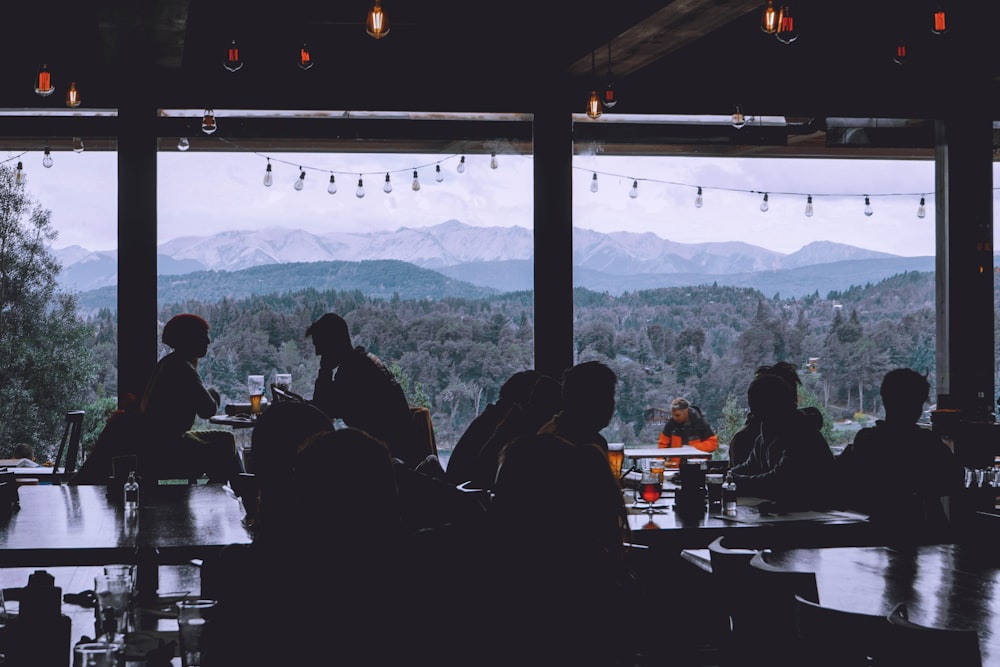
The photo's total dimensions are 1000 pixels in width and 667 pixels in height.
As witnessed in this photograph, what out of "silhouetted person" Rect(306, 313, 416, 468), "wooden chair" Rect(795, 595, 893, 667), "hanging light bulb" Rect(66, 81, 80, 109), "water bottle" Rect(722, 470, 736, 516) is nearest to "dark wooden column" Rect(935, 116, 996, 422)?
"water bottle" Rect(722, 470, 736, 516)

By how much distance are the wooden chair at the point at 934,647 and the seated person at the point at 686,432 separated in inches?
256

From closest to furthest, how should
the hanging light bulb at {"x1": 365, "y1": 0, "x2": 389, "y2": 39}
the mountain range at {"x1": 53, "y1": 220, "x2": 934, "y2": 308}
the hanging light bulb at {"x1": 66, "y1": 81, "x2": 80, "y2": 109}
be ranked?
the hanging light bulb at {"x1": 365, "y1": 0, "x2": 389, "y2": 39} → the hanging light bulb at {"x1": 66, "y1": 81, "x2": 80, "y2": 109} → the mountain range at {"x1": 53, "y1": 220, "x2": 934, "y2": 308}

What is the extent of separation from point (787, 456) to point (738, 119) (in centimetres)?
401

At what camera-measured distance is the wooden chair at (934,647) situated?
1.92 metres

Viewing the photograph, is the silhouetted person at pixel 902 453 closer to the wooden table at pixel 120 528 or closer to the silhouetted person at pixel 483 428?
the silhouetted person at pixel 483 428

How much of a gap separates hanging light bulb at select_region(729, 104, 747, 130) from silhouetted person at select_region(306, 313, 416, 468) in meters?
3.88

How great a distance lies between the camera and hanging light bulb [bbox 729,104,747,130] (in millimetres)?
7945

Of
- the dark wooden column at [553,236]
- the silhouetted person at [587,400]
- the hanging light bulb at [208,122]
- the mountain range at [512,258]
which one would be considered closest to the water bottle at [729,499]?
the silhouetted person at [587,400]

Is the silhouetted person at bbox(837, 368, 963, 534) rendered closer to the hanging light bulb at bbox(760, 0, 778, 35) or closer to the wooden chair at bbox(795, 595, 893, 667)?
the hanging light bulb at bbox(760, 0, 778, 35)

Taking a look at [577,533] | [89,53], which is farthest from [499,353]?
[577,533]

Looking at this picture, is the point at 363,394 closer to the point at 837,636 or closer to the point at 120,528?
the point at 120,528

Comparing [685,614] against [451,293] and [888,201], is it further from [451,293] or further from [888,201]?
[888,201]

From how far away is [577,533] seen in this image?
246cm

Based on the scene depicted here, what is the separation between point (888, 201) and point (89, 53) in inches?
266
